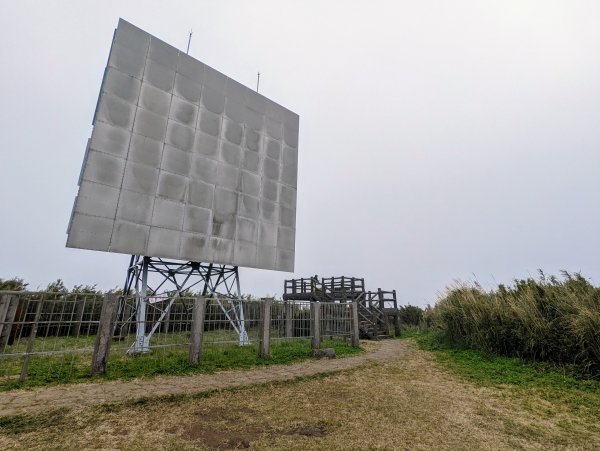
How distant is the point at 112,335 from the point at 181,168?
6.79 metres

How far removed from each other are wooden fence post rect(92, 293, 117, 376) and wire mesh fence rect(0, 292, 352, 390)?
121mm

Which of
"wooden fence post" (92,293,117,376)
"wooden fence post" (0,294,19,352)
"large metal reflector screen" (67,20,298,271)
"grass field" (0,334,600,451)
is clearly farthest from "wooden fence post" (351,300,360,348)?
"wooden fence post" (0,294,19,352)

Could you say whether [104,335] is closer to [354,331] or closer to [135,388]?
[135,388]

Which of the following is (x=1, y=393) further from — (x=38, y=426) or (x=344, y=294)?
(x=344, y=294)

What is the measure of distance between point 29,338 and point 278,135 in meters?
12.5

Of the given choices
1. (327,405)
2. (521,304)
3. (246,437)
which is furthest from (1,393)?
(521,304)

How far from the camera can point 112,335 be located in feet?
24.3

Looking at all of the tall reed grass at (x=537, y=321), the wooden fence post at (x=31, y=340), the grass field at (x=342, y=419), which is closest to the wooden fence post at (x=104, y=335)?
the wooden fence post at (x=31, y=340)

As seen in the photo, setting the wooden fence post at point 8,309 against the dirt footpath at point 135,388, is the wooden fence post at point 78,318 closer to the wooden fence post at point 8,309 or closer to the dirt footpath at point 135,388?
the wooden fence post at point 8,309

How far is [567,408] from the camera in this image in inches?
220

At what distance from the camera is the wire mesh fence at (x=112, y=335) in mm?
6727

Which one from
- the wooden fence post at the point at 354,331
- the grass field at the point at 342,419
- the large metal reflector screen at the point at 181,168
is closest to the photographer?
the grass field at the point at 342,419

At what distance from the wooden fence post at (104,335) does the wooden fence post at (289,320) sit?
5.63 m

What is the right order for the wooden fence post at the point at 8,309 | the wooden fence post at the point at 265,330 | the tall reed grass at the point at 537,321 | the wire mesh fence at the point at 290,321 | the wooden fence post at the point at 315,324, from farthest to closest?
the wooden fence post at the point at 315,324
the wire mesh fence at the point at 290,321
the wooden fence post at the point at 265,330
the tall reed grass at the point at 537,321
the wooden fence post at the point at 8,309
